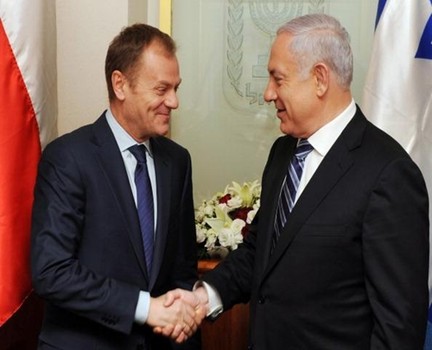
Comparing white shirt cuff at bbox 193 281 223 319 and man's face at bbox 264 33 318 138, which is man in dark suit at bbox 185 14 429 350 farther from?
white shirt cuff at bbox 193 281 223 319

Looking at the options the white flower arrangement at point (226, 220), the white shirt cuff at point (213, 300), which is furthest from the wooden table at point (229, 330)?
the white shirt cuff at point (213, 300)

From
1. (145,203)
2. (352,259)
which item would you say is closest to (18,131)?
(145,203)

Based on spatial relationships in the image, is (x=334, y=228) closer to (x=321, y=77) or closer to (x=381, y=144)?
(x=381, y=144)

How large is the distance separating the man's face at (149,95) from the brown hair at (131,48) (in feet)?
0.05

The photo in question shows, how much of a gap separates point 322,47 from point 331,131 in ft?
0.70

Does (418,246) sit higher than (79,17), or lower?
lower

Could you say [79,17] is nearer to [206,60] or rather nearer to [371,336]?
[206,60]

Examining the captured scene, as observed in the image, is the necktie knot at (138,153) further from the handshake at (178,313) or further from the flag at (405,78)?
the flag at (405,78)

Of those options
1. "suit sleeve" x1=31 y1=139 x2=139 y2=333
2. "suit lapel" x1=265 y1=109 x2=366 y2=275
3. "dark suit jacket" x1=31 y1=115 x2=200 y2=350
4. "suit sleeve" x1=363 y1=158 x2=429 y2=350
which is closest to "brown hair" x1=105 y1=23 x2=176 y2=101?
"dark suit jacket" x1=31 y1=115 x2=200 y2=350

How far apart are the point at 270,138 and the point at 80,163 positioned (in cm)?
134

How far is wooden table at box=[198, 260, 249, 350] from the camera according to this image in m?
2.46

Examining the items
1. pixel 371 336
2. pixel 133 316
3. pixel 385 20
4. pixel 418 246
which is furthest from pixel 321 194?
pixel 385 20

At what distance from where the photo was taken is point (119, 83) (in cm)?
182

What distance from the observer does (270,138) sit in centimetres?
290
